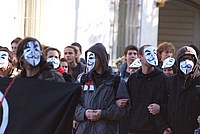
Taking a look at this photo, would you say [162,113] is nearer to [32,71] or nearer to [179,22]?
[32,71]

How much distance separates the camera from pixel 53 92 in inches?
238

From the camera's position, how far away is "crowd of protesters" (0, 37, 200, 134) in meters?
→ 6.45

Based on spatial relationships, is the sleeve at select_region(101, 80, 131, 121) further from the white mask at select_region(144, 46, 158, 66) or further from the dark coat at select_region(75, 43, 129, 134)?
the white mask at select_region(144, 46, 158, 66)

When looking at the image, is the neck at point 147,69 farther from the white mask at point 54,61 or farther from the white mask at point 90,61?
the white mask at point 54,61

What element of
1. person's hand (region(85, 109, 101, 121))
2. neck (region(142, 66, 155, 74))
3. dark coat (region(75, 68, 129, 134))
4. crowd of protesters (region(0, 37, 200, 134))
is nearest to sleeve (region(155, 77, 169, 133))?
crowd of protesters (region(0, 37, 200, 134))

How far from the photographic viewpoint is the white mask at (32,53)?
6.30 metres

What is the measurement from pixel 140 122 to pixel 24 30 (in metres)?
7.56

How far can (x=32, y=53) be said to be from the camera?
6320mm

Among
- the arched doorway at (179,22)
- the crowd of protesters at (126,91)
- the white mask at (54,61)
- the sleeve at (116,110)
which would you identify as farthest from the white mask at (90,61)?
the arched doorway at (179,22)

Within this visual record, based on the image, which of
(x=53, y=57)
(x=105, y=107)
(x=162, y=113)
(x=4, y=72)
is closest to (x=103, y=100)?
(x=105, y=107)

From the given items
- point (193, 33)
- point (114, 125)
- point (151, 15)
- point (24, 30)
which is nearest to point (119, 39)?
point (151, 15)

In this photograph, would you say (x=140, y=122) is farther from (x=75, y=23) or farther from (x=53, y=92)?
(x=75, y=23)

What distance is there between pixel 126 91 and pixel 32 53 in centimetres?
110

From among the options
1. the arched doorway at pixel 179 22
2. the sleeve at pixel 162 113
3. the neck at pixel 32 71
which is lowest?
the sleeve at pixel 162 113
